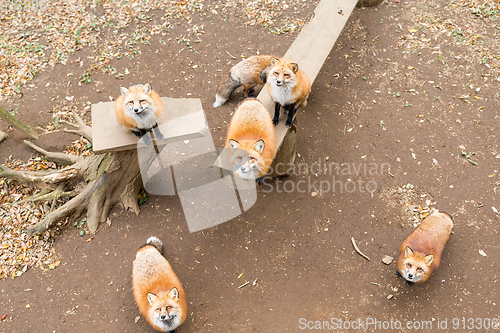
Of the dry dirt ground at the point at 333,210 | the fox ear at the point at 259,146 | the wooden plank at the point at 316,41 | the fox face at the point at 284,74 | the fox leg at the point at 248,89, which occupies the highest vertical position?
the fox face at the point at 284,74

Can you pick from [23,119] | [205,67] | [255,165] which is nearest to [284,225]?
[255,165]

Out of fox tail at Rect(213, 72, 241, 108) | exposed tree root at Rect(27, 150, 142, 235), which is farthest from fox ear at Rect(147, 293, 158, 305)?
fox tail at Rect(213, 72, 241, 108)

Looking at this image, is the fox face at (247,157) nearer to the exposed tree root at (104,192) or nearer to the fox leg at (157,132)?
the fox leg at (157,132)

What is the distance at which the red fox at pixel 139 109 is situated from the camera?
4230 millimetres

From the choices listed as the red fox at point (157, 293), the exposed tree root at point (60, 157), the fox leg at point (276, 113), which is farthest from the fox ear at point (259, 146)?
the exposed tree root at point (60, 157)

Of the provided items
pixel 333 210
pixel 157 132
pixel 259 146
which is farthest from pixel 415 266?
pixel 157 132

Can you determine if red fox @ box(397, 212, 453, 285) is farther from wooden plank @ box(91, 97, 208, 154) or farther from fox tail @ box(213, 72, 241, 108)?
fox tail @ box(213, 72, 241, 108)

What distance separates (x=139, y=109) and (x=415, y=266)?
4245 mm

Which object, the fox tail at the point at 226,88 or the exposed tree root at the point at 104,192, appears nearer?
the exposed tree root at the point at 104,192

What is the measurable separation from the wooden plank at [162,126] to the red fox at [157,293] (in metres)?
1.63

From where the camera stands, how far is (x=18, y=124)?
573 centimetres

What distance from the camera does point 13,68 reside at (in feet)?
24.3

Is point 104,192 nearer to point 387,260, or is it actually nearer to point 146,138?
point 146,138

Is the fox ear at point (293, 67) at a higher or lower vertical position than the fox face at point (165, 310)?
higher
